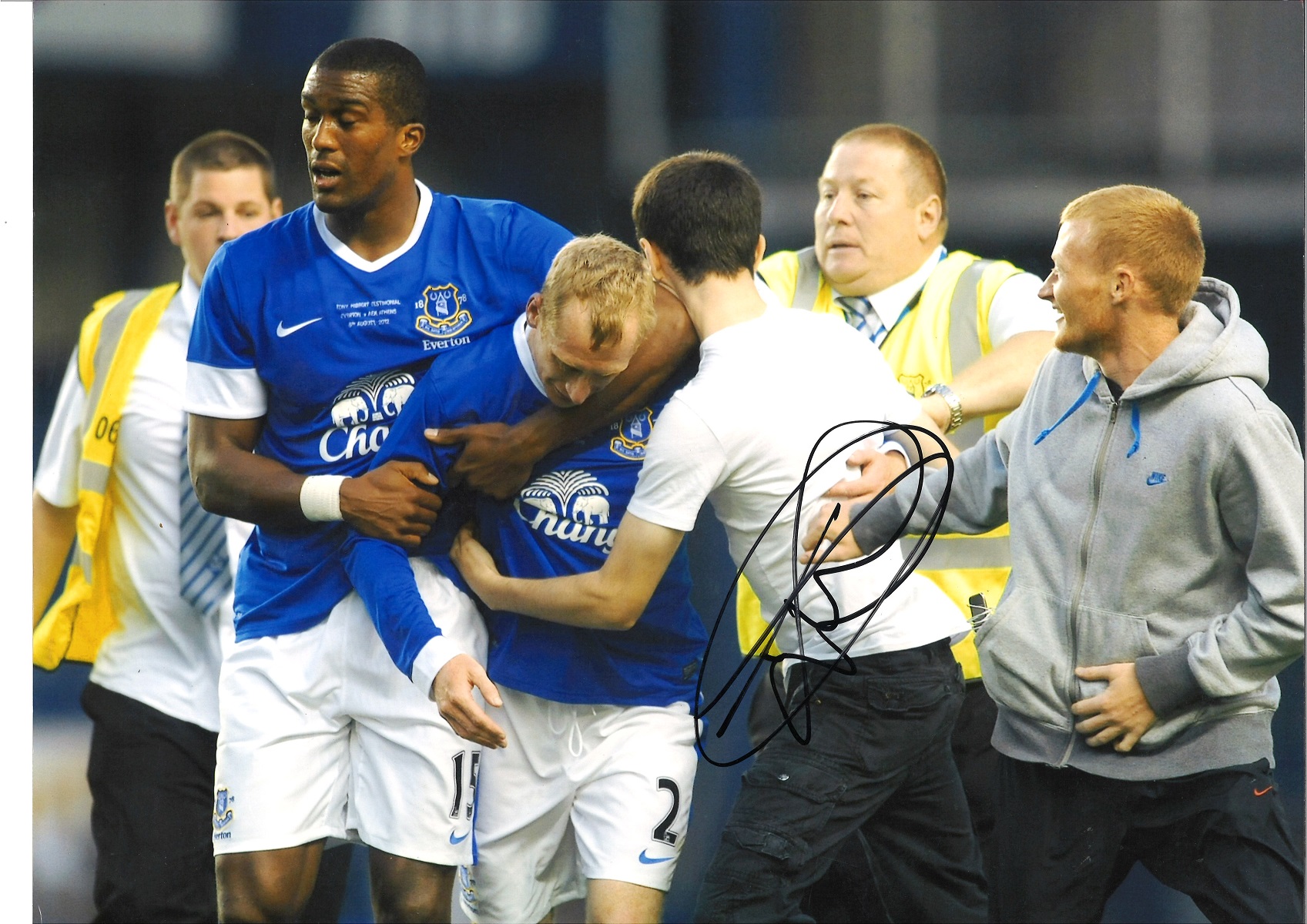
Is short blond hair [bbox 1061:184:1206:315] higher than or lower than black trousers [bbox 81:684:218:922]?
higher

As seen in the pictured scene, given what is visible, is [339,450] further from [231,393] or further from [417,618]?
[417,618]

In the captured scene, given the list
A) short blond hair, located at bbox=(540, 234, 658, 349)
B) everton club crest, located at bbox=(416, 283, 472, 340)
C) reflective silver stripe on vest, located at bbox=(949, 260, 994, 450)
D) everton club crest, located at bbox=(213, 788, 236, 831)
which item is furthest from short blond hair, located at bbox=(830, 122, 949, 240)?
everton club crest, located at bbox=(213, 788, 236, 831)

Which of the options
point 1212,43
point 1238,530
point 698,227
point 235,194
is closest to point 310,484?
point 235,194

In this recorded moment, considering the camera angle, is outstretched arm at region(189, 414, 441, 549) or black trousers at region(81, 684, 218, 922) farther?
black trousers at region(81, 684, 218, 922)

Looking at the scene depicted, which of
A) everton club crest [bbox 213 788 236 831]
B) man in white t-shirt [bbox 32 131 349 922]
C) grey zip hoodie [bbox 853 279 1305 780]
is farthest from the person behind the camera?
man in white t-shirt [bbox 32 131 349 922]

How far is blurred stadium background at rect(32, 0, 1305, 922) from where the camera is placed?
280 cm

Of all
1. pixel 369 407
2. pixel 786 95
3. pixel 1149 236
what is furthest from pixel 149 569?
pixel 1149 236

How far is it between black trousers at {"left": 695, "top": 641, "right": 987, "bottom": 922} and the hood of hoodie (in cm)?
66

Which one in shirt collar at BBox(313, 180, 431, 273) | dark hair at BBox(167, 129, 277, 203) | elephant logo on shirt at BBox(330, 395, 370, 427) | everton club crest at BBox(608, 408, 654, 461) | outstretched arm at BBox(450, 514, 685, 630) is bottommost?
outstretched arm at BBox(450, 514, 685, 630)

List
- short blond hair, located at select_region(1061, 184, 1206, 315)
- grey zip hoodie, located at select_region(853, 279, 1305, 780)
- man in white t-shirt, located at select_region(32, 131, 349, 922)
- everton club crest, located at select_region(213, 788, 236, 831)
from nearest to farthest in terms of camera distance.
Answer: grey zip hoodie, located at select_region(853, 279, 1305, 780)
short blond hair, located at select_region(1061, 184, 1206, 315)
everton club crest, located at select_region(213, 788, 236, 831)
man in white t-shirt, located at select_region(32, 131, 349, 922)

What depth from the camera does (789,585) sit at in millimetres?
2707

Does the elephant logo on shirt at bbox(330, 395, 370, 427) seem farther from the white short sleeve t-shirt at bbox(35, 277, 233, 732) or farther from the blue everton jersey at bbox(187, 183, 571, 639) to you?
the white short sleeve t-shirt at bbox(35, 277, 233, 732)

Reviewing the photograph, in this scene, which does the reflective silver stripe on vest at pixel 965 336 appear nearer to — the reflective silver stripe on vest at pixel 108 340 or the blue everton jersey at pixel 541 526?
the blue everton jersey at pixel 541 526
